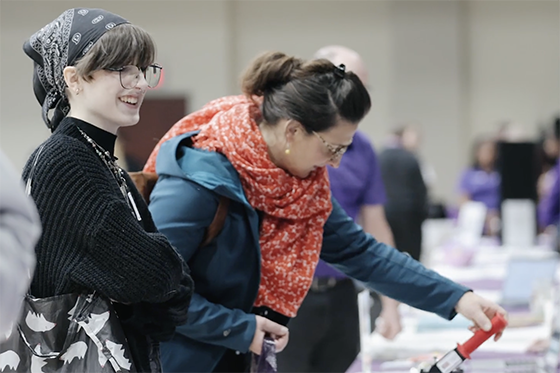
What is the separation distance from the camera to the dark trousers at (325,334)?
2.44 meters

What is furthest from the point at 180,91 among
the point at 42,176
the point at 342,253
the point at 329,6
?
the point at 42,176

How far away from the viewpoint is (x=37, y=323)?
3.95 feet

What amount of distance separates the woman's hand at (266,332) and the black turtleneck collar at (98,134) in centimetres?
55

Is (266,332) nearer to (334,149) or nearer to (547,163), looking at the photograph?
(334,149)

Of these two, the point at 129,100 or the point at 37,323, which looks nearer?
the point at 37,323

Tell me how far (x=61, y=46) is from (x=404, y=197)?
158 inches

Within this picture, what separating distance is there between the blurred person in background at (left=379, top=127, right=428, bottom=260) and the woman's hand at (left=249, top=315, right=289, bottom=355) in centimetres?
331

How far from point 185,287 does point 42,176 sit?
281 millimetres

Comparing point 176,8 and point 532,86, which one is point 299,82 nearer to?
point 176,8

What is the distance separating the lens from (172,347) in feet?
→ 5.73

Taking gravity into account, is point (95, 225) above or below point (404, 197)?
above

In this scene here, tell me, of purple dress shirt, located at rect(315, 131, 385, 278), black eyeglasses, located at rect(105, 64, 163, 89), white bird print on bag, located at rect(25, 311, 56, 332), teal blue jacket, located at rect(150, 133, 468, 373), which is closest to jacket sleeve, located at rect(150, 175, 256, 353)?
teal blue jacket, located at rect(150, 133, 468, 373)

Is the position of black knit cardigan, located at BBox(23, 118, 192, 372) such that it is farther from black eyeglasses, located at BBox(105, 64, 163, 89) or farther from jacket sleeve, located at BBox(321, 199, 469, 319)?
jacket sleeve, located at BBox(321, 199, 469, 319)

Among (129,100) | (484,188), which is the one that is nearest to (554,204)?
(484,188)
